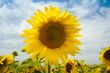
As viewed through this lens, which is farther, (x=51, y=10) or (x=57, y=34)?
Answer: (x=57, y=34)

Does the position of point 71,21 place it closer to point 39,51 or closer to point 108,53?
point 39,51

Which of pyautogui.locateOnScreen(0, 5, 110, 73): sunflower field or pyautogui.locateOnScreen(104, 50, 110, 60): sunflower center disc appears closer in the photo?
pyautogui.locateOnScreen(0, 5, 110, 73): sunflower field

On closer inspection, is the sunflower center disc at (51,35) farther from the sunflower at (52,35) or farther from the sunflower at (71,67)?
the sunflower at (71,67)

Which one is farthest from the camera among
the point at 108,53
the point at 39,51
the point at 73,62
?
the point at 108,53

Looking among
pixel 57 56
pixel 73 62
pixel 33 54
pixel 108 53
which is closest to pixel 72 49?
pixel 57 56

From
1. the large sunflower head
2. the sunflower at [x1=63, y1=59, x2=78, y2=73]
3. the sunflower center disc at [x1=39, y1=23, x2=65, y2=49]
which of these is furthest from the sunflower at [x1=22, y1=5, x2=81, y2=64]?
A: the large sunflower head

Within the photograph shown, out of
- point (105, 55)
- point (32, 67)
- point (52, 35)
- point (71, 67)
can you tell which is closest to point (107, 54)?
point (105, 55)

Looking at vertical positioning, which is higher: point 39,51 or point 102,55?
point 102,55

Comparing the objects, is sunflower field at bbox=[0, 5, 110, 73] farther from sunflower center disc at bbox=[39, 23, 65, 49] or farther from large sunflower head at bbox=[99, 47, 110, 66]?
large sunflower head at bbox=[99, 47, 110, 66]
